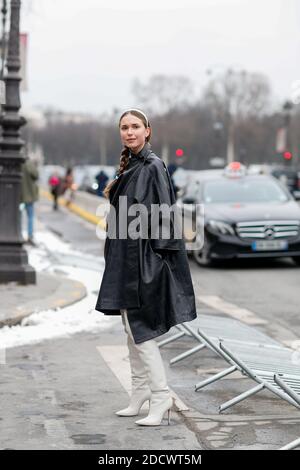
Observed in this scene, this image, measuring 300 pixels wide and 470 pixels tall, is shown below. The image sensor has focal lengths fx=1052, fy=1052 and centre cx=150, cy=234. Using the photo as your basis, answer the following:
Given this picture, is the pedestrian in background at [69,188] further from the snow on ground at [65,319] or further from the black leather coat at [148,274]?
the black leather coat at [148,274]

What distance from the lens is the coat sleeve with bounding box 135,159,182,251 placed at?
586 centimetres

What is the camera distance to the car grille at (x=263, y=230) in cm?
1606

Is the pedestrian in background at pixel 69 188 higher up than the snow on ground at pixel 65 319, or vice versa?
the snow on ground at pixel 65 319

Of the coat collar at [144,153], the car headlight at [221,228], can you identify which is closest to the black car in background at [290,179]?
the car headlight at [221,228]

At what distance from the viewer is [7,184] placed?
12625mm

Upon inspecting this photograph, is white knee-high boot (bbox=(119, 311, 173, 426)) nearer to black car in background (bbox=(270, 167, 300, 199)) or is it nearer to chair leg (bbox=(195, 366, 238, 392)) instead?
chair leg (bbox=(195, 366, 238, 392))

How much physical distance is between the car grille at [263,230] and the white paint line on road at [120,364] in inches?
290

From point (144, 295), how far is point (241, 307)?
19.7ft

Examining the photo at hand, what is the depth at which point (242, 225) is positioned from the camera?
52.7ft

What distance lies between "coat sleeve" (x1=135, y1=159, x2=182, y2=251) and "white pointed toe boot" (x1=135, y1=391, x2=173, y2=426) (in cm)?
84

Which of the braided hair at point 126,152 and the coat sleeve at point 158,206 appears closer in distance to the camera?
the coat sleeve at point 158,206

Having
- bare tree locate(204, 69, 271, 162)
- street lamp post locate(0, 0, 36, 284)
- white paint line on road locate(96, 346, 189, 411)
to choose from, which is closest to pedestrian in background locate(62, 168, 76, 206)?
street lamp post locate(0, 0, 36, 284)

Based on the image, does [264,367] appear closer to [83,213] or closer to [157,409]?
[157,409]
